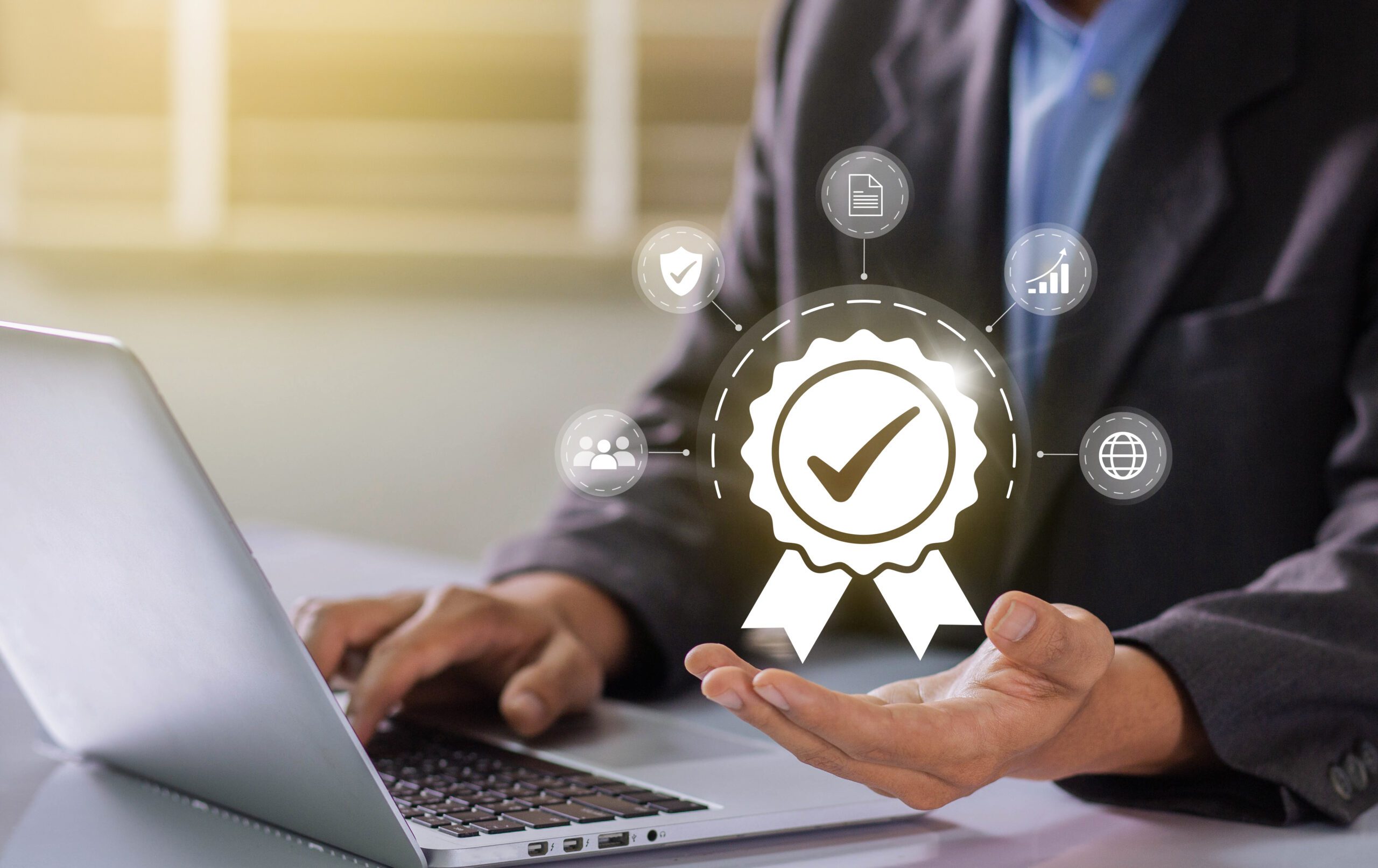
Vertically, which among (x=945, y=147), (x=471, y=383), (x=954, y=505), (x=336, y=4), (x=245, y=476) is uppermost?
(x=336, y=4)

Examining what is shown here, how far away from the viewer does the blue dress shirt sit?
0.64 meters

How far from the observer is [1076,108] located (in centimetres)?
64

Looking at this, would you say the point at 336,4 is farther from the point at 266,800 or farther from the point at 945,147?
the point at 266,800

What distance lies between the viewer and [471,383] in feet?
8.36

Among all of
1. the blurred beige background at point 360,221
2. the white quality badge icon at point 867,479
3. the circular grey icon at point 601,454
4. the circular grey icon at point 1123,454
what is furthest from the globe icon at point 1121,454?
the blurred beige background at point 360,221

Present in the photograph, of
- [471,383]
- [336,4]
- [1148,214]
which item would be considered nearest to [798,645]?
[1148,214]

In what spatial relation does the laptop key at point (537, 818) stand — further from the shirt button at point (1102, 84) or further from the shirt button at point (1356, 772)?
the shirt button at point (1102, 84)

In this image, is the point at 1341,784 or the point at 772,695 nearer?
the point at 772,695

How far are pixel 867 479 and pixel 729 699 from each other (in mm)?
108

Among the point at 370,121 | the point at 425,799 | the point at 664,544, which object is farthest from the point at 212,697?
the point at 370,121

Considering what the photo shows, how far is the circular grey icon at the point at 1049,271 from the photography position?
0.56 metres

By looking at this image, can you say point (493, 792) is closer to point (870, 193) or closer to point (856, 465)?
point (856, 465)

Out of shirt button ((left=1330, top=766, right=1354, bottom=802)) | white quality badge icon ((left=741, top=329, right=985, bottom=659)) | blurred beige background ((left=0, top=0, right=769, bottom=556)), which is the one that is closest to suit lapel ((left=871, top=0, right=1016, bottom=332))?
white quality badge icon ((left=741, top=329, right=985, bottom=659))

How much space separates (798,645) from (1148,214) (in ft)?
0.94
